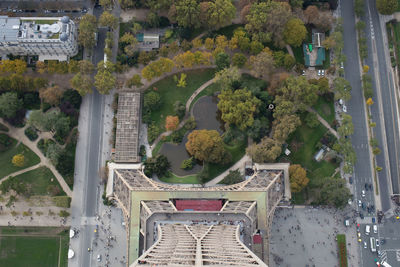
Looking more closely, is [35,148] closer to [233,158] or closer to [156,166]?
[156,166]

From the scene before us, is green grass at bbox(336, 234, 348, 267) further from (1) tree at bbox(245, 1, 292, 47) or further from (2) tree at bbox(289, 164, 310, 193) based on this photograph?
(1) tree at bbox(245, 1, 292, 47)

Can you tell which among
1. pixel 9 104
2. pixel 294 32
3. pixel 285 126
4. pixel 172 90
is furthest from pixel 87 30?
pixel 285 126

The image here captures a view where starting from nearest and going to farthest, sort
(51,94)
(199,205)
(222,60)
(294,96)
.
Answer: (199,205) → (294,96) → (51,94) → (222,60)

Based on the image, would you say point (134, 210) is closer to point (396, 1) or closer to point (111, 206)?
point (111, 206)

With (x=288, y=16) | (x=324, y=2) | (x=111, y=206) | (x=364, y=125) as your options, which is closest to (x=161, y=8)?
(x=288, y=16)

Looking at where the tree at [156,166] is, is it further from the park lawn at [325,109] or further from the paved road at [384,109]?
the paved road at [384,109]

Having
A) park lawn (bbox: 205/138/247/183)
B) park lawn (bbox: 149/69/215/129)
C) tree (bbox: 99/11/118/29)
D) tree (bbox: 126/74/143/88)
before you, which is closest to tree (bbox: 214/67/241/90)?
park lawn (bbox: 149/69/215/129)

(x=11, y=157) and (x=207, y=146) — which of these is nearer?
(x=207, y=146)
